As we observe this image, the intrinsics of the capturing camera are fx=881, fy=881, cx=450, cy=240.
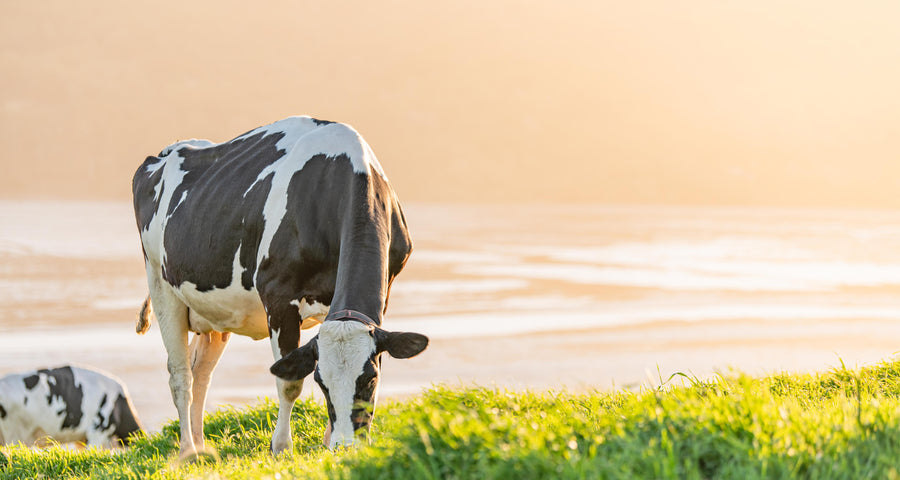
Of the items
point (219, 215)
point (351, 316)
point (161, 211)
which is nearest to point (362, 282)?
point (351, 316)

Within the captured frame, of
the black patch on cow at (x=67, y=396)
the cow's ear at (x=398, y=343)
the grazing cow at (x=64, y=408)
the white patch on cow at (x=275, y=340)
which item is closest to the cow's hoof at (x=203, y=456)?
the white patch on cow at (x=275, y=340)

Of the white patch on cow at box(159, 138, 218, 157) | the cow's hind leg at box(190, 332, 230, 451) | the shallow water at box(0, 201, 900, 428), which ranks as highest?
the white patch on cow at box(159, 138, 218, 157)

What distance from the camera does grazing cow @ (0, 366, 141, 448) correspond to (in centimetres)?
1138

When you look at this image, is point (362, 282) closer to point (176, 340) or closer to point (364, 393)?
point (364, 393)

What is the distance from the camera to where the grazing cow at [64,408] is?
1138 cm

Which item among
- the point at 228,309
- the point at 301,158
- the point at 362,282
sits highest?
the point at 301,158

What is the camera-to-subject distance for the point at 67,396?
1165 centimetres

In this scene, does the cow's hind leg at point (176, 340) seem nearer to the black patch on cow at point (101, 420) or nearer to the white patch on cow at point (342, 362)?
the black patch on cow at point (101, 420)

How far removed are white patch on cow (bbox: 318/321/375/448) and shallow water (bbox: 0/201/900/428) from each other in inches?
57.3

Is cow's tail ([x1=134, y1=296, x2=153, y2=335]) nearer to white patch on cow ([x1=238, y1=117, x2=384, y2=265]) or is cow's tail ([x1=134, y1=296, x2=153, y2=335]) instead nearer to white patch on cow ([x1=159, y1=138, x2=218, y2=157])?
white patch on cow ([x1=159, y1=138, x2=218, y2=157])

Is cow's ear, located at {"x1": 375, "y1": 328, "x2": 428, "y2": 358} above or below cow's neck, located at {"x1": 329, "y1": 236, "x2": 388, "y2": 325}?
below

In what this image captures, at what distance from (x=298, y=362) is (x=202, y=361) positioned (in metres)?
3.80

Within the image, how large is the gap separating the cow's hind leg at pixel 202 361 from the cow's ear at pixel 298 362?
3399 millimetres

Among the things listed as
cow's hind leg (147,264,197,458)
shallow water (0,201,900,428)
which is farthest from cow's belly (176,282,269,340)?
shallow water (0,201,900,428)
